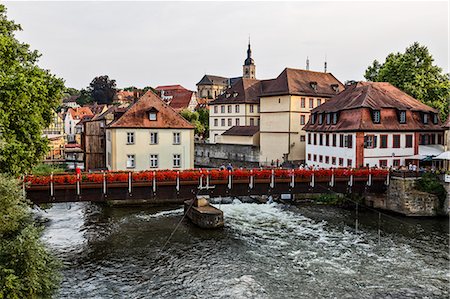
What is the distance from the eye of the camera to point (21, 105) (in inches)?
742

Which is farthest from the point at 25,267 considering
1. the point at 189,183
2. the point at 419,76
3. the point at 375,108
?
the point at 419,76

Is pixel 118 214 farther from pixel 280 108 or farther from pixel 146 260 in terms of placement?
pixel 280 108

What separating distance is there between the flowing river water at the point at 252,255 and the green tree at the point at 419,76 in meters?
20.7

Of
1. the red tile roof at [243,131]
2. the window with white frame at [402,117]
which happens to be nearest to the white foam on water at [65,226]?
the red tile roof at [243,131]

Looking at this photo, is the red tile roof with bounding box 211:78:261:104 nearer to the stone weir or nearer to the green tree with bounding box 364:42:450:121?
the green tree with bounding box 364:42:450:121

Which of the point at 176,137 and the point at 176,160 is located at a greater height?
the point at 176,137

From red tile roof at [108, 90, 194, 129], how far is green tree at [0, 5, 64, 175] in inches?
571

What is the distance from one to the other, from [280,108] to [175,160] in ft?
60.6

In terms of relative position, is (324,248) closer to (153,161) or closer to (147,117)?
(153,161)

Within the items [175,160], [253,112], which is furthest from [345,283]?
[253,112]

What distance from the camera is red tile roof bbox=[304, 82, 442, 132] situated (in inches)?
1507

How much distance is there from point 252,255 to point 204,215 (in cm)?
607

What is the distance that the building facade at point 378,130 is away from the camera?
37.7 m

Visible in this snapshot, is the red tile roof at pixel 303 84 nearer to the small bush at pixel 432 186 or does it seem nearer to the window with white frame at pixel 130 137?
the window with white frame at pixel 130 137
